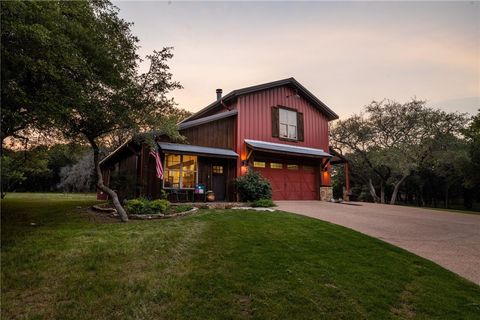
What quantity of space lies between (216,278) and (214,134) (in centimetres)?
1028

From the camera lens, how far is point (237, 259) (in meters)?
4.77

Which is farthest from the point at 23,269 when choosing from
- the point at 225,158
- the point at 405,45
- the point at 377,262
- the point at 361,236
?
the point at 405,45

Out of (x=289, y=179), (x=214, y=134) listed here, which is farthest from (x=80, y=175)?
(x=289, y=179)

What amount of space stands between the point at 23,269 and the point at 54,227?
3.01m

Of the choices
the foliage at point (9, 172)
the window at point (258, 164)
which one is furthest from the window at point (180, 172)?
the foliage at point (9, 172)

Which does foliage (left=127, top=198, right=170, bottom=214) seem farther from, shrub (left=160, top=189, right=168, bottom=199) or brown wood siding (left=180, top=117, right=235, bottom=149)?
brown wood siding (left=180, top=117, right=235, bottom=149)

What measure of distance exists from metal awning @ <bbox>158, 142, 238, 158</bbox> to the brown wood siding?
39cm

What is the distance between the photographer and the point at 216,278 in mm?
4035

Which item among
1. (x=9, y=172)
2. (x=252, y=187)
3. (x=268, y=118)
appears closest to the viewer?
(x=9, y=172)

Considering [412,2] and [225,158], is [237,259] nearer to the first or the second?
[225,158]

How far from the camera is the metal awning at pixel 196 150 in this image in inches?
453

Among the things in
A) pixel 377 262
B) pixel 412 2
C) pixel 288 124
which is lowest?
pixel 377 262

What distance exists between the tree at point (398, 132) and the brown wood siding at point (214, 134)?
16214 mm

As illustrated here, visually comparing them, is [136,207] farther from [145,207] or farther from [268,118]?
[268,118]
